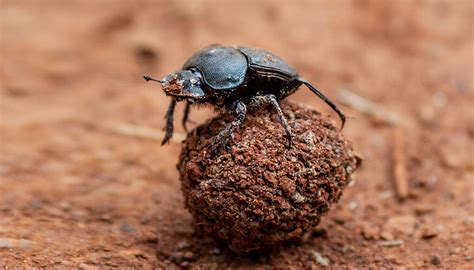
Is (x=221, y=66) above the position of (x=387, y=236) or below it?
above

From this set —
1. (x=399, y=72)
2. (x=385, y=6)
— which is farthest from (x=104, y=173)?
(x=385, y=6)

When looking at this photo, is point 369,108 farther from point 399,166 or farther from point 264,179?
point 264,179

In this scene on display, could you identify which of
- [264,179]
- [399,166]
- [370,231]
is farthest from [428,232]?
[264,179]

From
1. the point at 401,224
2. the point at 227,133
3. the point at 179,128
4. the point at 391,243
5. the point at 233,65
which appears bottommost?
the point at 391,243

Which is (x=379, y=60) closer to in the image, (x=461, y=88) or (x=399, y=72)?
(x=399, y=72)

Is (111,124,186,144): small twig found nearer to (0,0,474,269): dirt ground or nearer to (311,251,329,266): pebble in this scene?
(0,0,474,269): dirt ground

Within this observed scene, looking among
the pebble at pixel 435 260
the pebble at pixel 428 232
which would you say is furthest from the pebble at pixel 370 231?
the pebble at pixel 435 260

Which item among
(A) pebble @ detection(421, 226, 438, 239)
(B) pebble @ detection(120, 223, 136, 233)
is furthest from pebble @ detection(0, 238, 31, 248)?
(A) pebble @ detection(421, 226, 438, 239)
